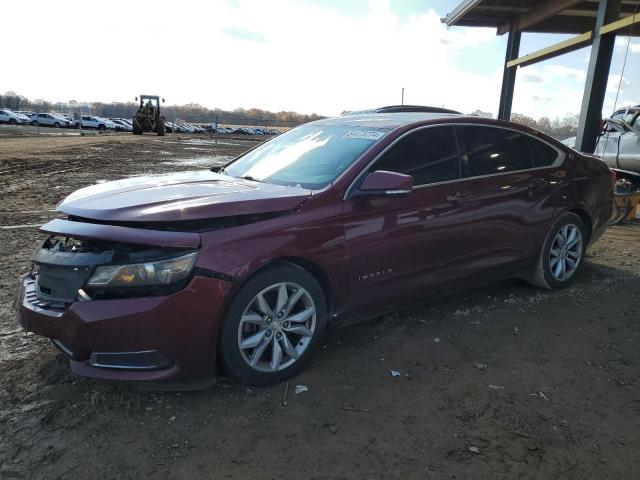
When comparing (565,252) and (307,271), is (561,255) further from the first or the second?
(307,271)

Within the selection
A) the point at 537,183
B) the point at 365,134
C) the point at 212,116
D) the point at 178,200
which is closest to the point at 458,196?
the point at 365,134

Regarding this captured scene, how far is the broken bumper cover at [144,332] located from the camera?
2.71 metres

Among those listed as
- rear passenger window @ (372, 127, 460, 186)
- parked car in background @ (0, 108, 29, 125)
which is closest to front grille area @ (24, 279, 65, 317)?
rear passenger window @ (372, 127, 460, 186)

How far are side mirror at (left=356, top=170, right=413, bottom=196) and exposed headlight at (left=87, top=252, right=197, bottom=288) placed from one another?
1.27 m

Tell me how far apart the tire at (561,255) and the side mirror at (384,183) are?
216cm

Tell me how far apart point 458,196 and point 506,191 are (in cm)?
63

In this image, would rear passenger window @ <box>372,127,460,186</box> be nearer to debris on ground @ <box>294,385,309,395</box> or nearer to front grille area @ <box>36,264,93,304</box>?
debris on ground @ <box>294,385,309,395</box>

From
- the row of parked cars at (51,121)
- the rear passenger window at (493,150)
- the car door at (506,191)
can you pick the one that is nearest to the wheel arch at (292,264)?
the car door at (506,191)

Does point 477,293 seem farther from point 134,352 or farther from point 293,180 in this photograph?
point 134,352

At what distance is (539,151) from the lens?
4793 mm

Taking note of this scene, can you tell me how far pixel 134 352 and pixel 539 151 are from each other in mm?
3950

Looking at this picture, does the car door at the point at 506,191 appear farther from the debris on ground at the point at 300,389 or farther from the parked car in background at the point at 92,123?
the parked car in background at the point at 92,123

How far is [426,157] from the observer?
3.93 metres

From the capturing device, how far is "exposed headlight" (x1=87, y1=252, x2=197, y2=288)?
8.99 ft
